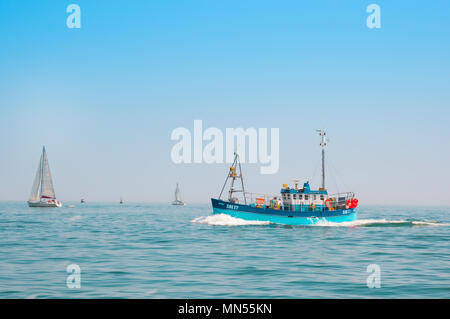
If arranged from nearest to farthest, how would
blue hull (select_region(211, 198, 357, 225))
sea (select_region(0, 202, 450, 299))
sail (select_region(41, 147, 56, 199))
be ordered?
sea (select_region(0, 202, 450, 299))
blue hull (select_region(211, 198, 357, 225))
sail (select_region(41, 147, 56, 199))

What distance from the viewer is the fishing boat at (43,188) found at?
133 m

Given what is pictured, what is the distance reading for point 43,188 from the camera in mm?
136000

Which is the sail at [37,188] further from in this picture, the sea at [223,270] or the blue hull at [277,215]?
the sea at [223,270]

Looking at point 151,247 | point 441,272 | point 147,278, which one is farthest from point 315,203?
point 147,278

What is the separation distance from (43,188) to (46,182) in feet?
8.63

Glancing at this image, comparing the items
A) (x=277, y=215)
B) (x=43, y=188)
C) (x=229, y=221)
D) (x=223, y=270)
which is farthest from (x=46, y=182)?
(x=223, y=270)

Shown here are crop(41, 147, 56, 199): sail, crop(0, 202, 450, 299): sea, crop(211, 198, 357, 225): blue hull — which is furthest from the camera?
crop(41, 147, 56, 199): sail

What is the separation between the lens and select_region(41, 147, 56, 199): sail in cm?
13275

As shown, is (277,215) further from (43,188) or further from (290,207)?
(43,188)

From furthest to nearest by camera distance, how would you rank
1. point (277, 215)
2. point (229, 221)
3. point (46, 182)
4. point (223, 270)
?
point (46, 182) → point (229, 221) → point (277, 215) → point (223, 270)

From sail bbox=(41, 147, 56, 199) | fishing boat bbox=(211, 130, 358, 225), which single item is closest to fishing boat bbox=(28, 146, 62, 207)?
sail bbox=(41, 147, 56, 199)

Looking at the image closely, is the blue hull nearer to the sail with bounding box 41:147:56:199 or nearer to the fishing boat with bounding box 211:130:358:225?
the fishing boat with bounding box 211:130:358:225

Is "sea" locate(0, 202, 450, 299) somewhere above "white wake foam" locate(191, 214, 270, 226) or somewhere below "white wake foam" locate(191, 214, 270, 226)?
above
